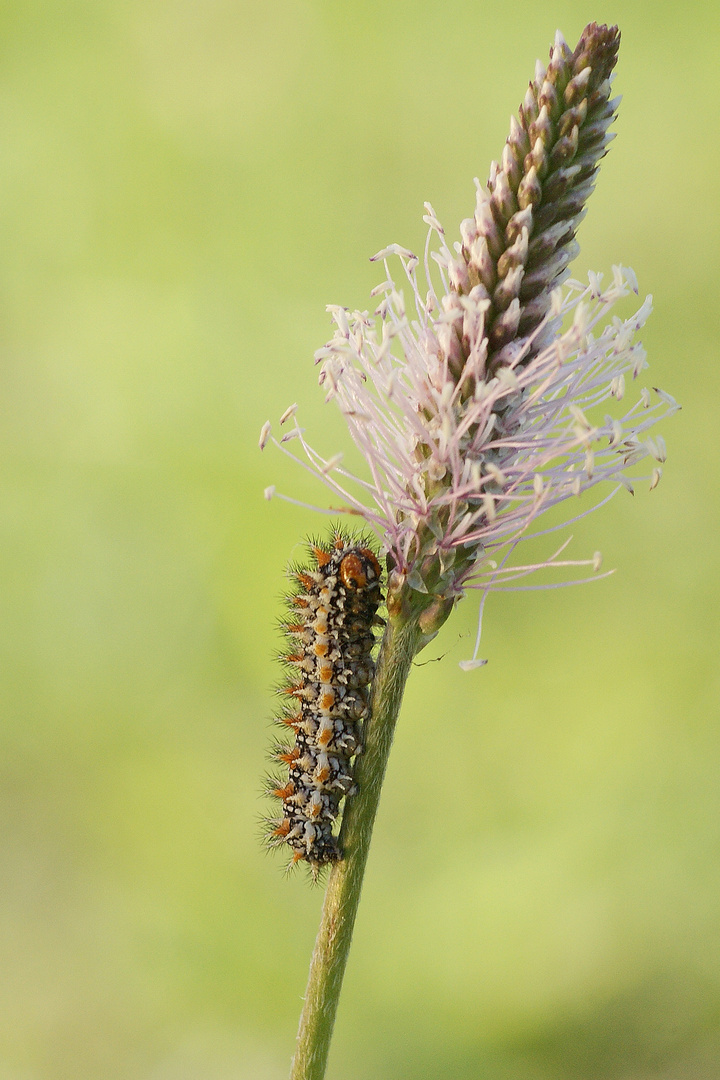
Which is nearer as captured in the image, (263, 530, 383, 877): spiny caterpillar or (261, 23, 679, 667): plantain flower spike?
(261, 23, 679, 667): plantain flower spike

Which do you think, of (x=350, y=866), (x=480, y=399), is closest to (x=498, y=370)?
(x=480, y=399)

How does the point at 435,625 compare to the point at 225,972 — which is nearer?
the point at 435,625

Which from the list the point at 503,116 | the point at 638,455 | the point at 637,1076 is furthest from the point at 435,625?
the point at 503,116

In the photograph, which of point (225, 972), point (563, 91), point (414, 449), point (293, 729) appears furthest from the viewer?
point (225, 972)

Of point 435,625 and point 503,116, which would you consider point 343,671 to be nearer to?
point 435,625

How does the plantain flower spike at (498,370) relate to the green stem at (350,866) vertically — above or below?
above

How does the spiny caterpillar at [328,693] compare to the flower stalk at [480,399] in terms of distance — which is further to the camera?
the spiny caterpillar at [328,693]
